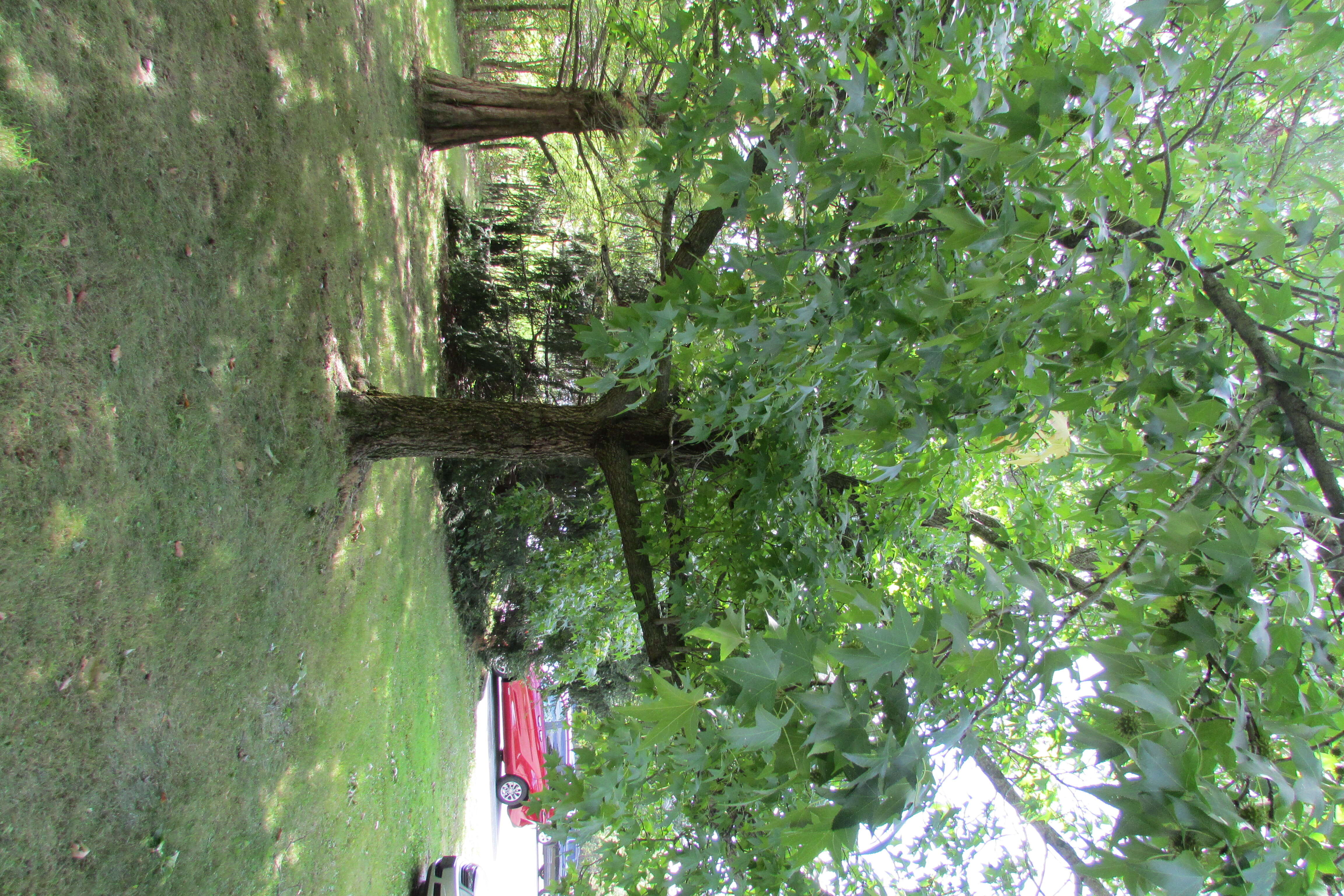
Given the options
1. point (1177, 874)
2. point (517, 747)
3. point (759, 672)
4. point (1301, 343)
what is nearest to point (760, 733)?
point (759, 672)

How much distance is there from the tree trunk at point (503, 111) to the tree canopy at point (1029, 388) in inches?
109

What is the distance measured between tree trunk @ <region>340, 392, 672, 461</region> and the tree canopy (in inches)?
48.1

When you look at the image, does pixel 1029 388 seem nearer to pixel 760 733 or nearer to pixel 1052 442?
pixel 1052 442

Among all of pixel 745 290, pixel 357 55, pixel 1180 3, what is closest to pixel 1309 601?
pixel 1180 3

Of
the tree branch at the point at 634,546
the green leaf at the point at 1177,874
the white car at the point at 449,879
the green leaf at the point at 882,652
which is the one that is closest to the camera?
the green leaf at the point at 1177,874

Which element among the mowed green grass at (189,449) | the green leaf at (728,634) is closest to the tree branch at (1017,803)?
the green leaf at (728,634)

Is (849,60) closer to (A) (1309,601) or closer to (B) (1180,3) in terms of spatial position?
(B) (1180,3)

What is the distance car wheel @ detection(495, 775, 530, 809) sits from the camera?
30.9ft

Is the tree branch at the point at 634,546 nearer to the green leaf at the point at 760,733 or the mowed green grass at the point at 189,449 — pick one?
the mowed green grass at the point at 189,449

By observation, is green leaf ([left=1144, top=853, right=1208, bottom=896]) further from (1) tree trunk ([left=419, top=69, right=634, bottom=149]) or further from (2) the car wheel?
(2) the car wheel

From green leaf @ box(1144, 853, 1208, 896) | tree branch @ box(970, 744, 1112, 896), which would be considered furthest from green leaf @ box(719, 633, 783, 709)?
tree branch @ box(970, 744, 1112, 896)

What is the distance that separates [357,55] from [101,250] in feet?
10.6

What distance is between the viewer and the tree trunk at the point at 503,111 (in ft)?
19.0

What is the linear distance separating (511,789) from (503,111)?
26.9ft
